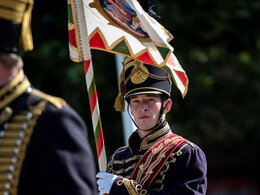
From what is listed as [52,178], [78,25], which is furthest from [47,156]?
[78,25]

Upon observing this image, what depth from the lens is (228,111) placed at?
401 inches

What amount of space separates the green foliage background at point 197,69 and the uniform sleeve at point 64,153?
20.9 feet

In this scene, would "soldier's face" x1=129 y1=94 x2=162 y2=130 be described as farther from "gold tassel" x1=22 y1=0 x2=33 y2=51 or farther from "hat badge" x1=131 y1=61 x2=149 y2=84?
"gold tassel" x1=22 y1=0 x2=33 y2=51

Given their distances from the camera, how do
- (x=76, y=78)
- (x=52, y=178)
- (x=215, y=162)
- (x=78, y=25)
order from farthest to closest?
(x=215, y=162) < (x=76, y=78) < (x=78, y=25) < (x=52, y=178)

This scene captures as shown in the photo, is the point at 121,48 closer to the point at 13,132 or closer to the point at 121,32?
the point at 121,32

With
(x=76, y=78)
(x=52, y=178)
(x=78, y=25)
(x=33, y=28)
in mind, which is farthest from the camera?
(x=33, y=28)

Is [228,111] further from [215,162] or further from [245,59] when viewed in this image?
[215,162]

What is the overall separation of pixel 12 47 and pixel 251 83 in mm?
8012

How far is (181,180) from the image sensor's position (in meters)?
4.14

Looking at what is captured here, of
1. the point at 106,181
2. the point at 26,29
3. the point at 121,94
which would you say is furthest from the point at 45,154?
the point at 121,94

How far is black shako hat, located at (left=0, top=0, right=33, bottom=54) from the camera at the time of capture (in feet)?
8.73

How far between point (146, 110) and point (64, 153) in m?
1.79

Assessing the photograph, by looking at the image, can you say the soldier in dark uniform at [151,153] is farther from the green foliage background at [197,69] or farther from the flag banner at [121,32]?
the green foliage background at [197,69]

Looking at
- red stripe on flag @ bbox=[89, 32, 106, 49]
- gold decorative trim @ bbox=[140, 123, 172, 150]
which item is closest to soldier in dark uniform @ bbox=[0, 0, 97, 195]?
gold decorative trim @ bbox=[140, 123, 172, 150]
